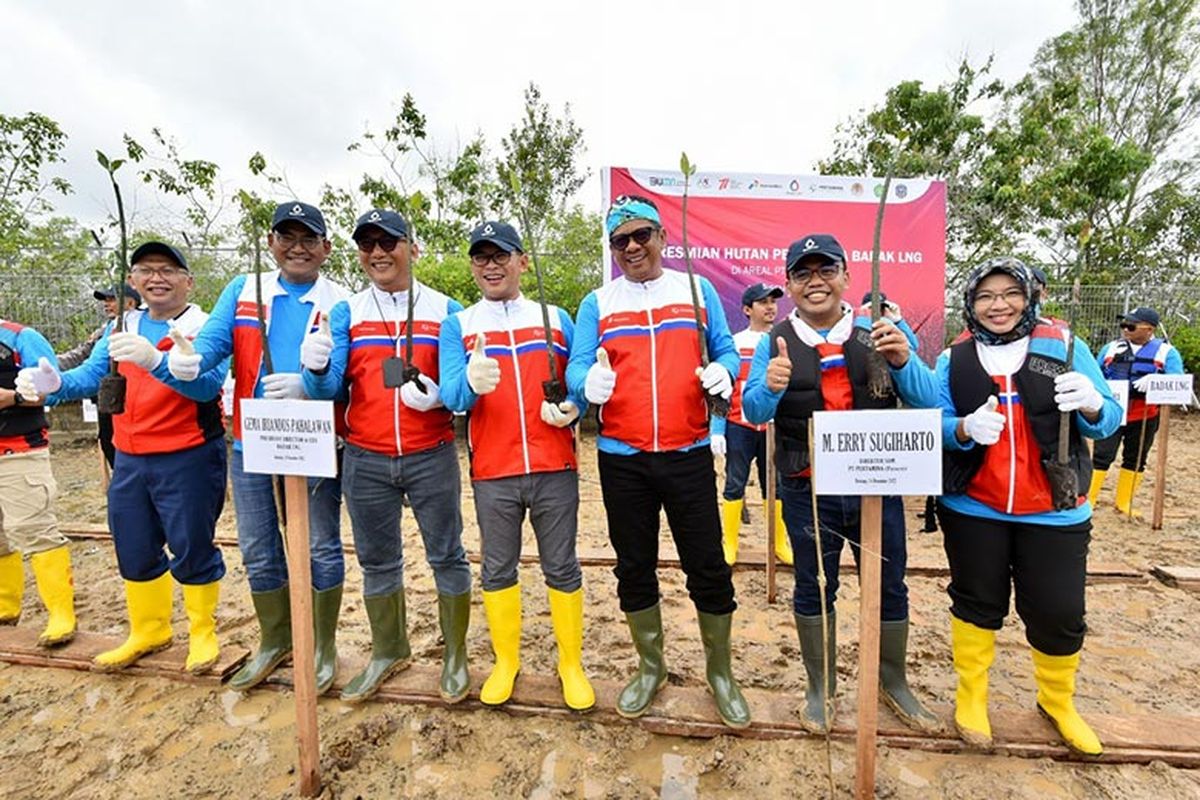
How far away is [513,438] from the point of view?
2.55 meters

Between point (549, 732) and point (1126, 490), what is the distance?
675cm

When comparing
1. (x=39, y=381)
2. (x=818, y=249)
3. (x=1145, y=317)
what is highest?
(x=818, y=249)

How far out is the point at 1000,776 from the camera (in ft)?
7.38

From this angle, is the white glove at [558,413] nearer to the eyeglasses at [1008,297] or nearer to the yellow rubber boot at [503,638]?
the yellow rubber boot at [503,638]

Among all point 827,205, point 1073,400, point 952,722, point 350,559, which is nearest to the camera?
point 1073,400

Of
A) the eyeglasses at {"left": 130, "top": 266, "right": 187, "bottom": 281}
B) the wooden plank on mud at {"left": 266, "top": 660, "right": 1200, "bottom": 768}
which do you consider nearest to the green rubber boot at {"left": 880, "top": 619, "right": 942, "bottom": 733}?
the wooden plank on mud at {"left": 266, "top": 660, "right": 1200, "bottom": 768}

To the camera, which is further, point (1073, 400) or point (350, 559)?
point (350, 559)

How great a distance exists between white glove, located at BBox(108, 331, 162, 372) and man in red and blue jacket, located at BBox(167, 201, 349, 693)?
0.59 feet

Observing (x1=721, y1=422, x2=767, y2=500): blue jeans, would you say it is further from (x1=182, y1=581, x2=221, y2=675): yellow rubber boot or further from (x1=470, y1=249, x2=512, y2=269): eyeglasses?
(x1=182, y1=581, x2=221, y2=675): yellow rubber boot

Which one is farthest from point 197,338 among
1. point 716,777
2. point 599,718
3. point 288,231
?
point 716,777

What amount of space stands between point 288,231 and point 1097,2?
2506cm

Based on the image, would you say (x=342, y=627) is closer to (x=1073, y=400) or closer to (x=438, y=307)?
(x=438, y=307)

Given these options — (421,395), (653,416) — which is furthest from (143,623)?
(653,416)

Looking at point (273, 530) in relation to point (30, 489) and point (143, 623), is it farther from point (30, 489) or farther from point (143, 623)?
point (30, 489)
